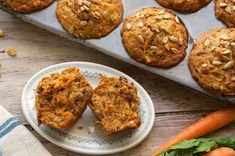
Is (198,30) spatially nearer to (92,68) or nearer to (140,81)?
(140,81)

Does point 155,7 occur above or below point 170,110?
above

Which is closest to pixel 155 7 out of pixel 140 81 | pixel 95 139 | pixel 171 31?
pixel 171 31

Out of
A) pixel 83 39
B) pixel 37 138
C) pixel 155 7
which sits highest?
pixel 155 7

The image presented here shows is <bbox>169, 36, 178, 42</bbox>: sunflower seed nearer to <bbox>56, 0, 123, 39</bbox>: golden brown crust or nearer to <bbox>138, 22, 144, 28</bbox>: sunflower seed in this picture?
<bbox>138, 22, 144, 28</bbox>: sunflower seed

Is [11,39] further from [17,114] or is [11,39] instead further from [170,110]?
[170,110]

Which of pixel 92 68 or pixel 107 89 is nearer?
pixel 107 89

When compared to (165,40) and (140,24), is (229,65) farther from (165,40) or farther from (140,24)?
(140,24)

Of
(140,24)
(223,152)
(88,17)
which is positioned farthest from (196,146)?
(88,17)
